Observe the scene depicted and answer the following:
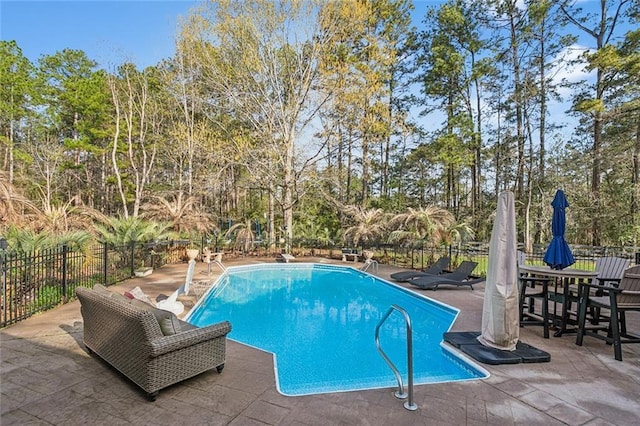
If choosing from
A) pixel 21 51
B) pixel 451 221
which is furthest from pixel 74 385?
pixel 21 51

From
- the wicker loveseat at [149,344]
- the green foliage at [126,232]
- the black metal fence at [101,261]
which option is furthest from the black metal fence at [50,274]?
the wicker loveseat at [149,344]

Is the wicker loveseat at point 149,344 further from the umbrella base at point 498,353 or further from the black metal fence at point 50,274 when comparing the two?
the umbrella base at point 498,353

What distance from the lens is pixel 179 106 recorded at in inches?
750

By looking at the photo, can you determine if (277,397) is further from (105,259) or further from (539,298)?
(105,259)

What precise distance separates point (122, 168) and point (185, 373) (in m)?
23.0

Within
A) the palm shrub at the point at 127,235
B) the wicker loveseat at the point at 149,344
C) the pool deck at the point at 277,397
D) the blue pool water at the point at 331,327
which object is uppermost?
the palm shrub at the point at 127,235

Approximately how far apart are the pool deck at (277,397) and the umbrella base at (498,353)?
0.08 meters

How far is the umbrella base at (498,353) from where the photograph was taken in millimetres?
3922

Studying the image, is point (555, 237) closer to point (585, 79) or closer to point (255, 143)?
point (255, 143)

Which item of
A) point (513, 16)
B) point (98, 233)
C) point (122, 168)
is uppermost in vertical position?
point (513, 16)

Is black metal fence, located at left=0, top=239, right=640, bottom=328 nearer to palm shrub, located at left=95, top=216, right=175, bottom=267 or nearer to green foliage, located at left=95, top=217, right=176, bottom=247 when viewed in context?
palm shrub, located at left=95, top=216, right=175, bottom=267

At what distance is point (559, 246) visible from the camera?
4.88 meters

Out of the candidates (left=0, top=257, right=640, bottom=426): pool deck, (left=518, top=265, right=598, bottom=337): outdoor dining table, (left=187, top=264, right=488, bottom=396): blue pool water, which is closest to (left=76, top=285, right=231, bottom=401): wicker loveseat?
(left=0, top=257, right=640, bottom=426): pool deck

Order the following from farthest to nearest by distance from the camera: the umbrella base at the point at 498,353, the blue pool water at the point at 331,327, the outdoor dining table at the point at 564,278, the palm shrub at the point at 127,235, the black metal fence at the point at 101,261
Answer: the palm shrub at the point at 127,235 → the black metal fence at the point at 101,261 → the outdoor dining table at the point at 564,278 → the blue pool water at the point at 331,327 → the umbrella base at the point at 498,353
